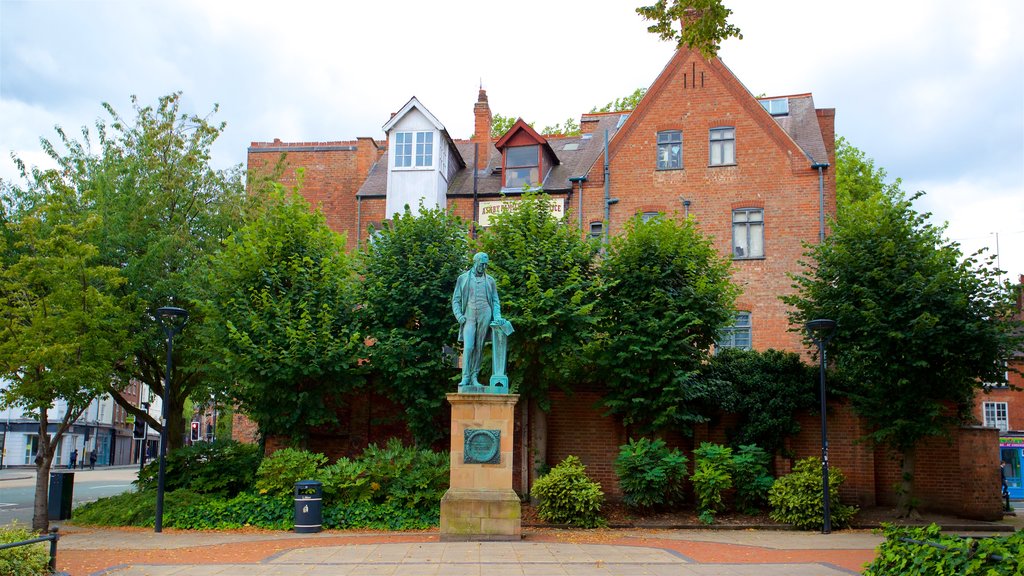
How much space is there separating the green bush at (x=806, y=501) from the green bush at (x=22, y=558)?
45.2 ft

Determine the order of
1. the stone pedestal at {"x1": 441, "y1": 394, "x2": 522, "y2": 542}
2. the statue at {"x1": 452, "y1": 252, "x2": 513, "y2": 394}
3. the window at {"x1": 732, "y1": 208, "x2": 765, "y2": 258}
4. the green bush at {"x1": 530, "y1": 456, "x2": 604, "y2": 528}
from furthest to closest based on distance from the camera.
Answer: the window at {"x1": 732, "y1": 208, "x2": 765, "y2": 258}, the green bush at {"x1": 530, "y1": 456, "x2": 604, "y2": 528}, the statue at {"x1": 452, "y1": 252, "x2": 513, "y2": 394}, the stone pedestal at {"x1": 441, "y1": 394, "x2": 522, "y2": 542}

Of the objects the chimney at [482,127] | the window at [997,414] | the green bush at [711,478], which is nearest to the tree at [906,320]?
the green bush at [711,478]

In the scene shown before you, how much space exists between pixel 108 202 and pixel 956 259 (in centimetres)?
1972

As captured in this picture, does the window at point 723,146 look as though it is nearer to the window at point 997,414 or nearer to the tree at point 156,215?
the tree at point 156,215

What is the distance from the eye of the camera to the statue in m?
14.7

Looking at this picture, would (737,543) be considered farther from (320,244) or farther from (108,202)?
(108,202)

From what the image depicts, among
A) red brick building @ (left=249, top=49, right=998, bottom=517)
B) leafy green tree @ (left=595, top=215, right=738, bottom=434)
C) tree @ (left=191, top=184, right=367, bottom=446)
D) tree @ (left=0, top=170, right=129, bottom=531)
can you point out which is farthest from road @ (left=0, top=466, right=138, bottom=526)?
leafy green tree @ (left=595, top=215, right=738, bottom=434)

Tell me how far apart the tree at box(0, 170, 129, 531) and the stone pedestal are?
8194mm

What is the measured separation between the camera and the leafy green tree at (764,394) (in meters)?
19.9

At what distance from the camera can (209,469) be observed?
19125 mm

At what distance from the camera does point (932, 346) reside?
18.3m

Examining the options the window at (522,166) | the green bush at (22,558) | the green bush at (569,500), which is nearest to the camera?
the green bush at (22,558)

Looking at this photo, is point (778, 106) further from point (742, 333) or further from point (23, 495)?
point (23, 495)

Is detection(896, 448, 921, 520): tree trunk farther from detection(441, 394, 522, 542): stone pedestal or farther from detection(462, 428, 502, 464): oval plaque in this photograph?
Answer: detection(462, 428, 502, 464): oval plaque
